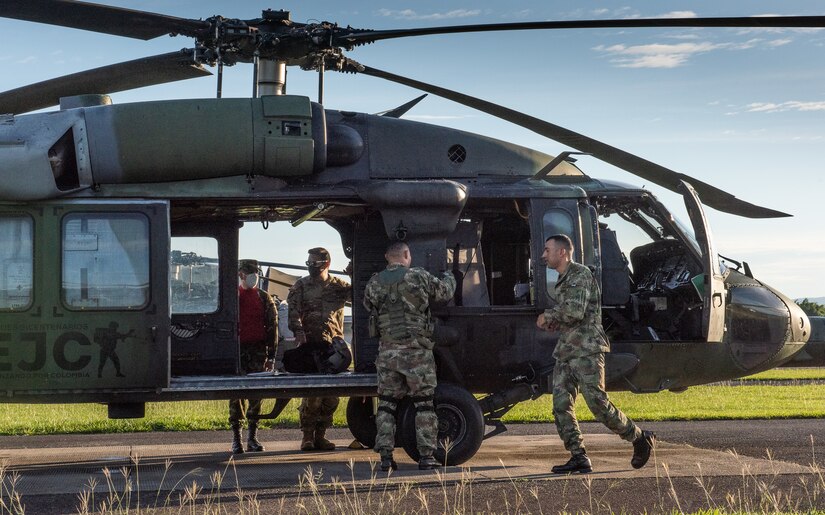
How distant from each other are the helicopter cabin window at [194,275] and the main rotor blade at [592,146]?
2.52 m

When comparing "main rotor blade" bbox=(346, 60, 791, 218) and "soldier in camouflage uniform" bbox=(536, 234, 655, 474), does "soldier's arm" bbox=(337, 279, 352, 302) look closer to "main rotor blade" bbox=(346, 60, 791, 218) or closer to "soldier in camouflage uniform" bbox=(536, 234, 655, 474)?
"main rotor blade" bbox=(346, 60, 791, 218)

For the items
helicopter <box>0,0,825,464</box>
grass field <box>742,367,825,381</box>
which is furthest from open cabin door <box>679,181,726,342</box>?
grass field <box>742,367,825,381</box>

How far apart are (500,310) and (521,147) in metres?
1.83

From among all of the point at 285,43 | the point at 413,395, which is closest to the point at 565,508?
the point at 413,395

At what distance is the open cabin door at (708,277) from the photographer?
10.6 m

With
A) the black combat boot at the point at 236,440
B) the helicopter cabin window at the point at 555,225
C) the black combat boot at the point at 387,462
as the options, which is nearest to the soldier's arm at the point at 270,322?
the black combat boot at the point at 236,440

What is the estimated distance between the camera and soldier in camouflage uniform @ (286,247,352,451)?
37.1 ft

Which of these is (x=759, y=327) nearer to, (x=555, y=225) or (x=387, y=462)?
(x=555, y=225)

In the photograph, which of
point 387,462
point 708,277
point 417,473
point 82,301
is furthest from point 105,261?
point 708,277

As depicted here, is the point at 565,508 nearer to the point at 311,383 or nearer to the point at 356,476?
the point at 356,476

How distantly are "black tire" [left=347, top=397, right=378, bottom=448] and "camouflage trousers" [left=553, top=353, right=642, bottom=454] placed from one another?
2.91 meters

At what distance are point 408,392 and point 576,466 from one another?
1.57 metres

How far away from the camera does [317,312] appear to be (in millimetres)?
11336

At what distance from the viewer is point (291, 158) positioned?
993 cm
